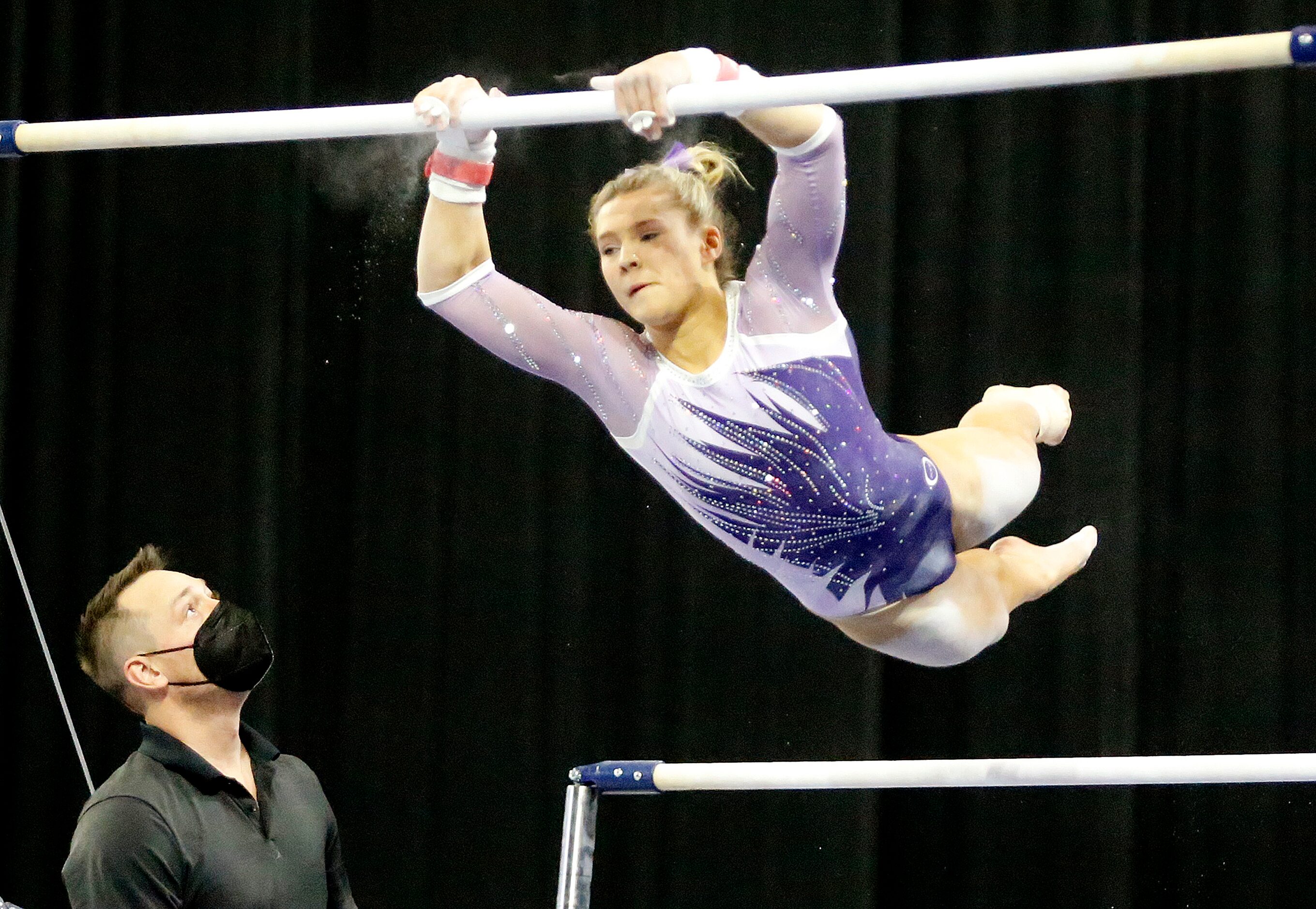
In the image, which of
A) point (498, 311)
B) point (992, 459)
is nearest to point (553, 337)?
point (498, 311)

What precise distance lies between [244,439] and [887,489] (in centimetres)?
200

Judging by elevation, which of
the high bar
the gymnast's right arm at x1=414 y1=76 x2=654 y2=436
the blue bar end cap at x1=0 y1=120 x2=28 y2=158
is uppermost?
the blue bar end cap at x1=0 y1=120 x2=28 y2=158

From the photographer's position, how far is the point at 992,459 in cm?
256

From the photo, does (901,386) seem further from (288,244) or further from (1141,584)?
(288,244)

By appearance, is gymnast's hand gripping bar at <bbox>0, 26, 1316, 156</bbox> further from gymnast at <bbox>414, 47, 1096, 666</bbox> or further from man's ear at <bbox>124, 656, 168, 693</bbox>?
man's ear at <bbox>124, 656, 168, 693</bbox>

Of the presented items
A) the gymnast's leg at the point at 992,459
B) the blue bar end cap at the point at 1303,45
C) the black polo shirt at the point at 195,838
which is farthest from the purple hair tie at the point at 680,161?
the black polo shirt at the point at 195,838

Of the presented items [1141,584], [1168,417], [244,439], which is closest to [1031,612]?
[1141,584]

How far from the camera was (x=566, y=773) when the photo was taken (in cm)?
372

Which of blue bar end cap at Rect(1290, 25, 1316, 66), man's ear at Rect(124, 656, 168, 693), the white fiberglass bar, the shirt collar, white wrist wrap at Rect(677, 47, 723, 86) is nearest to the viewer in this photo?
blue bar end cap at Rect(1290, 25, 1316, 66)

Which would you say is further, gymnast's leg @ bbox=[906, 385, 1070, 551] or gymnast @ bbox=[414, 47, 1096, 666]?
gymnast's leg @ bbox=[906, 385, 1070, 551]

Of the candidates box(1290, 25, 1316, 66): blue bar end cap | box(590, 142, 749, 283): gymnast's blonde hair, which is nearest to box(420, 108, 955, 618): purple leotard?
box(590, 142, 749, 283): gymnast's blonde hair

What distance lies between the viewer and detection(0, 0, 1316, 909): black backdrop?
341cm

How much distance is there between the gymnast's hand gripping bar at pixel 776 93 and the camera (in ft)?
6.47

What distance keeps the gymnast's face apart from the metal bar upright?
76cm
